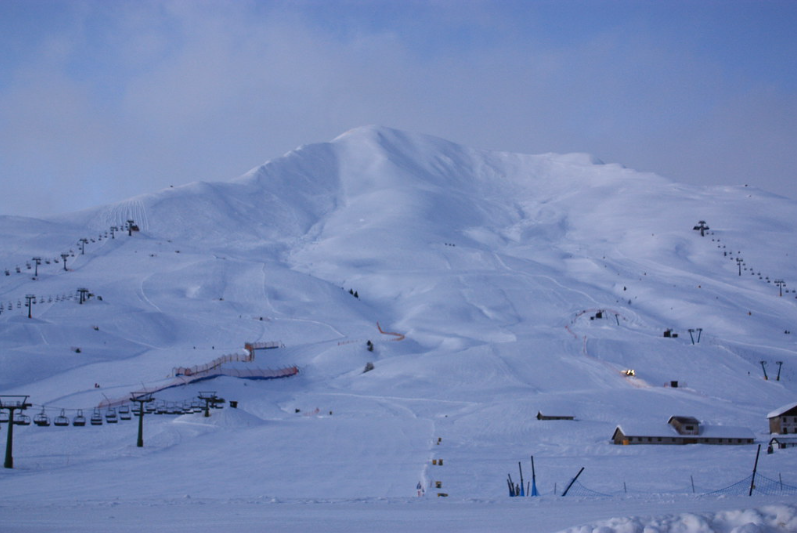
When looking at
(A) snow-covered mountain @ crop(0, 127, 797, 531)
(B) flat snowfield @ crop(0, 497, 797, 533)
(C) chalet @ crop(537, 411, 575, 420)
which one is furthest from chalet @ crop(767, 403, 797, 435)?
(B) flat snowfield @ crop(0, 497, 797, 533)

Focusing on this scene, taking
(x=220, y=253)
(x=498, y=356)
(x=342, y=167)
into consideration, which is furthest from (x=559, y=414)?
(x=342, y=167)

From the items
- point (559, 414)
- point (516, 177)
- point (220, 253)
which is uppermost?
point (516, 177)

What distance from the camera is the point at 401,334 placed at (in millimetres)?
67375

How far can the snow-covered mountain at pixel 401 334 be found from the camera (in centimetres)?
2659

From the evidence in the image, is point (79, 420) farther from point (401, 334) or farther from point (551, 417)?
point (401, 334)

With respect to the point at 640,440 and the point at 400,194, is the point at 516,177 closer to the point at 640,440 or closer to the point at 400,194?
the point at 400,194

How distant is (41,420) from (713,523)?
31.1 m

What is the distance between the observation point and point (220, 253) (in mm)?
99500

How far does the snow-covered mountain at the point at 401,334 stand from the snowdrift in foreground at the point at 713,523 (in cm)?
226

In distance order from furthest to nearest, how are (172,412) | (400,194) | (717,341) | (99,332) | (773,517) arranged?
(400,194)
(717,341)
(99,332)
(172,412)
(773,517)

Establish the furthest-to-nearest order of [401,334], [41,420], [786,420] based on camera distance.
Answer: [401,334] → [786,420] → [41,420]

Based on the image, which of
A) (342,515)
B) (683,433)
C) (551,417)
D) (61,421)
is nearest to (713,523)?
(342,515)

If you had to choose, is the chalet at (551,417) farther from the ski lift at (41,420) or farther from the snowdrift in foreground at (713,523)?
the snowdrift in foreground at (713,523)

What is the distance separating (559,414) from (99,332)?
3589 centimetres
